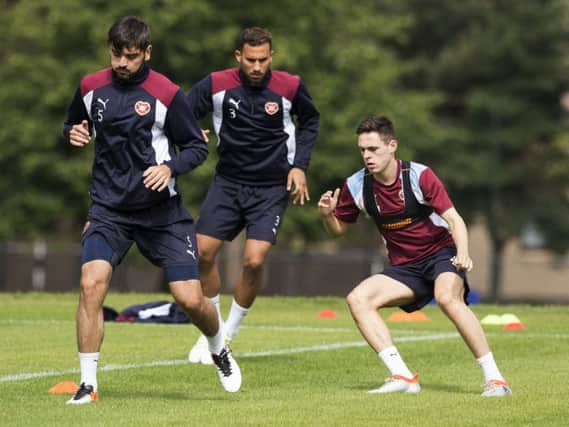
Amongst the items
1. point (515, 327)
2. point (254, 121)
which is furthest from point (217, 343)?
point (515, 327)

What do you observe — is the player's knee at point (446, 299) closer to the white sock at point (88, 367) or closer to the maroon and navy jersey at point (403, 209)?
the maroon and navy jersey at point (403, 209)

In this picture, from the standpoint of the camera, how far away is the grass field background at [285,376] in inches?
340

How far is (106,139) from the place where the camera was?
31.1 ft

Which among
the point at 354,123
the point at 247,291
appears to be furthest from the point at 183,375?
the point at 354,123

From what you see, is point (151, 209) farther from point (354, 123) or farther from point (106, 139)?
point (354, 123)

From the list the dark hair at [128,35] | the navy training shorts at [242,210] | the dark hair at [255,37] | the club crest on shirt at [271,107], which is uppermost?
the dark hair at [128,35]

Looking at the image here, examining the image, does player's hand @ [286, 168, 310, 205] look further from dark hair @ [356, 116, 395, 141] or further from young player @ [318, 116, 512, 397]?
dark hair @ [356, 116, 395, 141]

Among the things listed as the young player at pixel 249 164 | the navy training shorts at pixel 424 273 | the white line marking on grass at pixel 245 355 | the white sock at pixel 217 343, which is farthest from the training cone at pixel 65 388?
the navy training shorts at pixel 424 273

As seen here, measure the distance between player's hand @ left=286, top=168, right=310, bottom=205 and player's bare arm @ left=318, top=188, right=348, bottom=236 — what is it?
55.1 inches

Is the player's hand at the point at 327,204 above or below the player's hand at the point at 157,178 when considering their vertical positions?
below

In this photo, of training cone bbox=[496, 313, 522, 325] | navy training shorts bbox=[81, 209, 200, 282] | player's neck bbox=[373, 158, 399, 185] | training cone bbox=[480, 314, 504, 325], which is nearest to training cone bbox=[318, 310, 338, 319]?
training cone bbox=[480, 314, 504, 325]

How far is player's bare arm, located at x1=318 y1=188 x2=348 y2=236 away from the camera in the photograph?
1012 centimetres

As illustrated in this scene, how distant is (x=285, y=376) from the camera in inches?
433

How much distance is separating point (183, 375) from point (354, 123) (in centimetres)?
3038
